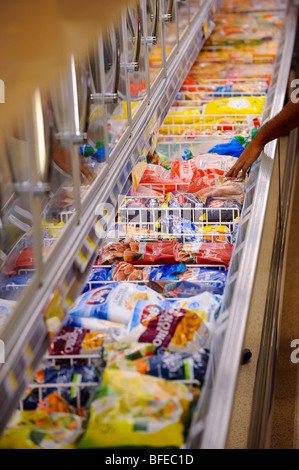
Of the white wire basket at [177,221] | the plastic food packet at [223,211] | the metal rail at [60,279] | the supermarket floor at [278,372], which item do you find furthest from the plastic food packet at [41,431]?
the plastic food packet at [223,211]

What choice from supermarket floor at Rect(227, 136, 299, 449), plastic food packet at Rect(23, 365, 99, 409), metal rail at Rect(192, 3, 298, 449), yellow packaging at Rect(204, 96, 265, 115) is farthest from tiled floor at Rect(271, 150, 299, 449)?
plastic food packet at Rect(23, 365, 99, 409)

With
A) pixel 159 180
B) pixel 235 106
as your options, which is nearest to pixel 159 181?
pixel 159 180

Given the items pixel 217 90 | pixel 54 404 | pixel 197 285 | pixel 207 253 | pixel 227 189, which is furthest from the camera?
pixel 217 90

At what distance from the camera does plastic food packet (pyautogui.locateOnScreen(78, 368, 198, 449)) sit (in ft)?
5.10

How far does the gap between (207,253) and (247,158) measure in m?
0.85

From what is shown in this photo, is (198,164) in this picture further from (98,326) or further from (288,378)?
(98,326)

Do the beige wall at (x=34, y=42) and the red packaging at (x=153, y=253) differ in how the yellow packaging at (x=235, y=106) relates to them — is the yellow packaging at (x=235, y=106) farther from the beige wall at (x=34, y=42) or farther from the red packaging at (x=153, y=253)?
the beige wall at (x=34, y=42)

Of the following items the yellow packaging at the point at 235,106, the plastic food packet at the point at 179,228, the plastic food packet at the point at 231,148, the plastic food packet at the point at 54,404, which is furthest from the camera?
the yellow packaging at the point at 235,106

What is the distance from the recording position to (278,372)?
346 cm

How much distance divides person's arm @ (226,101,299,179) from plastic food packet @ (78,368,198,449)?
1681mm

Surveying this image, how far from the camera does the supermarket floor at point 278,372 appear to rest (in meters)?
2.77

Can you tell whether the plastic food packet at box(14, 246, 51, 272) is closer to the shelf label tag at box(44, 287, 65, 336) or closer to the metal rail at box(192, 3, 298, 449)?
the shelf label tag at box(44, 287, 65, 336)
